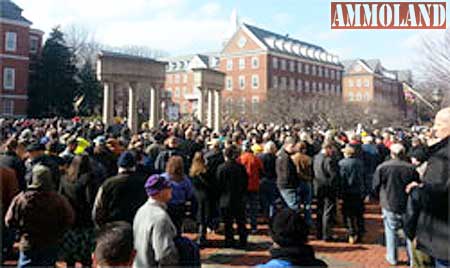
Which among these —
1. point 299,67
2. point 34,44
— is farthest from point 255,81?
point 34,44

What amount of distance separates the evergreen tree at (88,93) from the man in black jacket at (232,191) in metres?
45.0

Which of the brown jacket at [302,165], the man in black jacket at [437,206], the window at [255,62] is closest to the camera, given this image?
the man in black jacket at [437,206]

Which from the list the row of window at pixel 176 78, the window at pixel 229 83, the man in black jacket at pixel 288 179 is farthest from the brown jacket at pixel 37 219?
the row of window at pixel 176 78

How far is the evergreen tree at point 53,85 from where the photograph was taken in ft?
157

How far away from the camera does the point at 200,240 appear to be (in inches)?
368

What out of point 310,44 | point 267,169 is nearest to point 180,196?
point 267,169

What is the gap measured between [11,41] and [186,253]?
2029 inches

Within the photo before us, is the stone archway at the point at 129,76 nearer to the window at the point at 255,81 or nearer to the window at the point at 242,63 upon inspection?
the window at the point at 255,81

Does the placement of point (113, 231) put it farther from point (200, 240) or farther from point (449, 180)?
point (200, 240)

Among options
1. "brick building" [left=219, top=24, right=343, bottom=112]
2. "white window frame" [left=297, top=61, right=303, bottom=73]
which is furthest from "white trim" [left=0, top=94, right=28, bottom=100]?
"white window frame" [left=297, top=61, right=303, bottom=73]

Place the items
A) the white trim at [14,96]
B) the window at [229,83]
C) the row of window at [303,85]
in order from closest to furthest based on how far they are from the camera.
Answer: the white trim at [14,96], the row of window at [303,85], the window at [229,83]

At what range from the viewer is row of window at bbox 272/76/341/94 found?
7762 centimetres

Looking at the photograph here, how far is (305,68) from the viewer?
85188mm

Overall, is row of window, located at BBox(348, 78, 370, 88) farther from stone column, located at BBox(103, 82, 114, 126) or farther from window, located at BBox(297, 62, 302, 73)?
stone column, located at BBox(103, 82, 114, 126)
